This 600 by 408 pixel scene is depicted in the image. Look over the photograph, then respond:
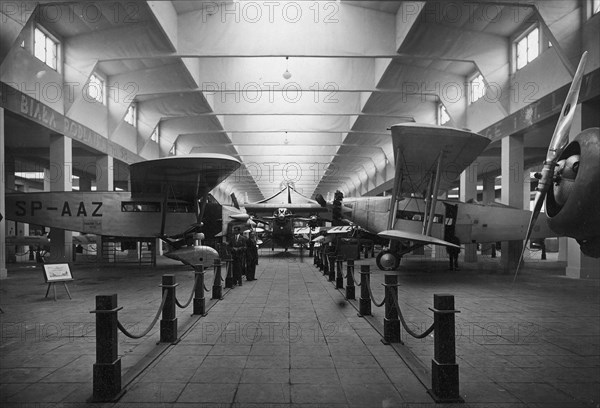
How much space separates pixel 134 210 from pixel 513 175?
1528 cm

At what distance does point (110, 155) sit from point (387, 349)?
18486 millimetres

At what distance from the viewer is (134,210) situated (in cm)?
1575

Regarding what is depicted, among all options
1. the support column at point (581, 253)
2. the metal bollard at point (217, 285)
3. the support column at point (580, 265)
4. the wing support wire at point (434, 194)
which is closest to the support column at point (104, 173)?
the metal bollard at point (217, 285)

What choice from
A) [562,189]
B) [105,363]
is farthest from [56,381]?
[562,189]

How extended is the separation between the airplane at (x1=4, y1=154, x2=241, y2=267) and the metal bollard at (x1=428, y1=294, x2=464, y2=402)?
11070 mm

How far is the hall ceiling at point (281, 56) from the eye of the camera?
48.4 feet

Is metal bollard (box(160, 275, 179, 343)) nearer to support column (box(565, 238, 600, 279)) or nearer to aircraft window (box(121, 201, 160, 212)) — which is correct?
aircraft window (box(121, 201, 160, 212))

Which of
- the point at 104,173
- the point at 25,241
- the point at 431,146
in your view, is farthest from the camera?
the point at 25,241

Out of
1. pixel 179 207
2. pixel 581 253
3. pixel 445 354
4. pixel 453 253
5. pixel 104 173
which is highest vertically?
pixel 104 173

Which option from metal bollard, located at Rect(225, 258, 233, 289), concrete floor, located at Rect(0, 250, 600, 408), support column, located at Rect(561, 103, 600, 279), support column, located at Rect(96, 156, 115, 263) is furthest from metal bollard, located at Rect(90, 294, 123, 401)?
support column, located at Rect(96, 156, 115, 263)

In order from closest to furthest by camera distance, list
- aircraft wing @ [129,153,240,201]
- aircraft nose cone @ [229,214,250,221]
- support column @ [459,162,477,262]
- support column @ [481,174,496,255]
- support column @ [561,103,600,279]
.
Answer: support column @ [561,103,600,279]
aircraft wing @ [129,153,240,201]
support column @ [459,162,477,262]
aircraft nose cone @ [229,214,250,221]
support column @ [481,174,496,255]

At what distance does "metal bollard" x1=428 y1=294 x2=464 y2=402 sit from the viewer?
149 inches

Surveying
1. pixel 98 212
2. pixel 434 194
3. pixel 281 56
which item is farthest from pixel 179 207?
pixel 434 194

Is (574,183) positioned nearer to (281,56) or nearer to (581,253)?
(581,253)
